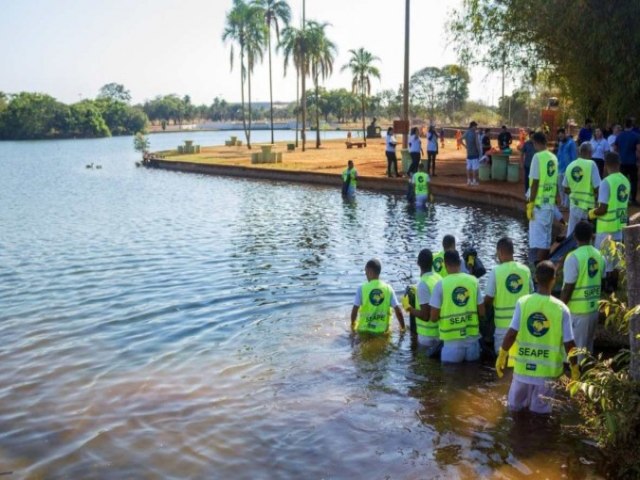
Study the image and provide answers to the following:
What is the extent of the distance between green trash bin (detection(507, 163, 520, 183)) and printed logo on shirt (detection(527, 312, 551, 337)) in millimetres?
19315

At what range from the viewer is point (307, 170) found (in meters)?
34.4

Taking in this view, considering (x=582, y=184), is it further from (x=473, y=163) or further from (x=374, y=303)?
(x=473, y=163)

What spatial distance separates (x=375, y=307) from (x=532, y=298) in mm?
3306

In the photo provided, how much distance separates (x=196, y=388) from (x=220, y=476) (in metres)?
2.22

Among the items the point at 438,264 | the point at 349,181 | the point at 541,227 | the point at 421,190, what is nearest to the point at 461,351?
the point at 438,264

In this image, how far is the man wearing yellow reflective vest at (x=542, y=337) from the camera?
20.6ft

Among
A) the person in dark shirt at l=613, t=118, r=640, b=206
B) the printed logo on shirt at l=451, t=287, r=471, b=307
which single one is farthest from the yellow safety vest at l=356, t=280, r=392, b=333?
the person in dark shirt at l=613, t=118, r=640, b=206

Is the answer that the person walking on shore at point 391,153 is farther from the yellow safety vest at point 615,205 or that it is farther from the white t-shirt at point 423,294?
the white t-shirt at point 423,294

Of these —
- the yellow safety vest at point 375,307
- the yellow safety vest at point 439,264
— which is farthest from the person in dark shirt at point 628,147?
the yellow safety vest at point 375,307

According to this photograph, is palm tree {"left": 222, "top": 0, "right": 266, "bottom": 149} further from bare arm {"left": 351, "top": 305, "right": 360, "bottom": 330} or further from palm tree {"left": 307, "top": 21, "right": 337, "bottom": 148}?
bare arm {"left": 351, "top": 305, "right": 360, "bottom": 330}

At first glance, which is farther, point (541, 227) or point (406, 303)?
point (541, 227)

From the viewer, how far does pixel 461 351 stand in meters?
8.20

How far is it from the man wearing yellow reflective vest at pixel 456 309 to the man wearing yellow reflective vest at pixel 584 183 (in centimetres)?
384

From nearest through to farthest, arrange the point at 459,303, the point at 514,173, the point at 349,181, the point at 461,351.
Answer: the point at 459,303, the point at 461,351, the point at 514,173, the point at 349,181
